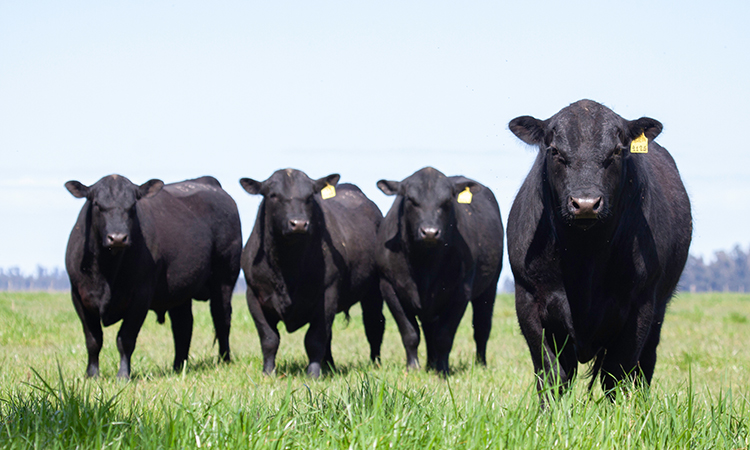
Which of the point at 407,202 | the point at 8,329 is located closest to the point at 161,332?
the point at 8,329

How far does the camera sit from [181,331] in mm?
9125

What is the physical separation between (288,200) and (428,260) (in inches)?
63.0

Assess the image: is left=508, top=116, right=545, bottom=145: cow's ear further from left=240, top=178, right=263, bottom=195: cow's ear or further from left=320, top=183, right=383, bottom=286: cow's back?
left=240, top=178, right=263, bottom=195: cow's ear

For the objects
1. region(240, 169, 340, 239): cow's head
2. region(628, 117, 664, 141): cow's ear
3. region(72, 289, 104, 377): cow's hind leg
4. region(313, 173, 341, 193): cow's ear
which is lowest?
region(72, 289, 104, 377): cow's hind leg

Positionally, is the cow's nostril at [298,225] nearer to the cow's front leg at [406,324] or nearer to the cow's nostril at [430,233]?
the cow's nostril at [430,233]

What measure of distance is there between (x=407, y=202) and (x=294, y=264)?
1360mm

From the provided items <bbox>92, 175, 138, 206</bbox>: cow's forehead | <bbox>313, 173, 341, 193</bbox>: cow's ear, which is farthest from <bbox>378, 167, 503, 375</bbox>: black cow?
<bbox>92, 175, 138, 206</bbox>: cow's forehead

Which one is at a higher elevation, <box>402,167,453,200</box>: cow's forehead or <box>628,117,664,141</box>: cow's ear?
<box>628,117,664,141</box>: cow's ear

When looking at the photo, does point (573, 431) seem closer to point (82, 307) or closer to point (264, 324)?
point (264, 324)

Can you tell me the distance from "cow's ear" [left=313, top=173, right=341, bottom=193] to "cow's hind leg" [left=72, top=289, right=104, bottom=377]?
260cm

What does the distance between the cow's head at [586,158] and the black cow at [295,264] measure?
11.4ft

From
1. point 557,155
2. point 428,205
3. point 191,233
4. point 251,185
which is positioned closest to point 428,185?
point 428,205

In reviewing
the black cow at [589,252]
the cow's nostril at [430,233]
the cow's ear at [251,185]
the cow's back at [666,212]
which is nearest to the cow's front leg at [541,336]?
the black cow at [589,252]

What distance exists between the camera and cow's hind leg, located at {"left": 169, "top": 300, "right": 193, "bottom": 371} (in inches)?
352
